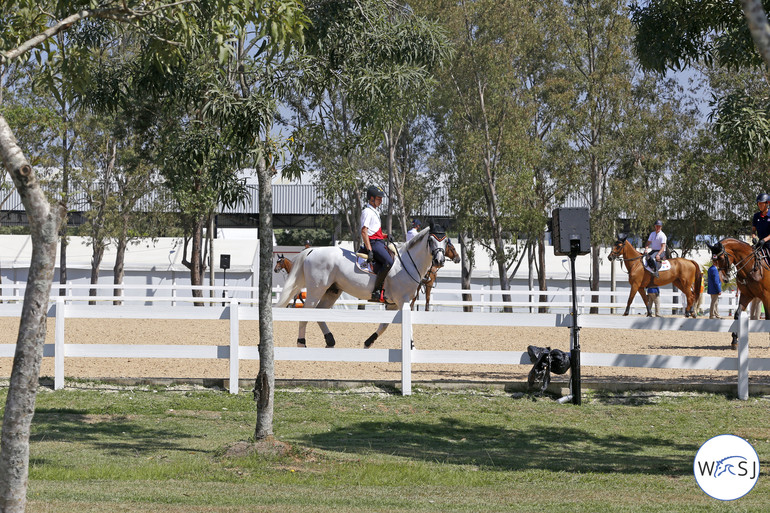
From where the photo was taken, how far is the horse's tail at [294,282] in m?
15.3

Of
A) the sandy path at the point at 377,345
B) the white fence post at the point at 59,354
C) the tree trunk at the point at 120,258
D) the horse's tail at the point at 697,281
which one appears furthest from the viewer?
the tree trunk at the point at 120,258

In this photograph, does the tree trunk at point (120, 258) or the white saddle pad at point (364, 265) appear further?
the tree trunk at point (120, 258)

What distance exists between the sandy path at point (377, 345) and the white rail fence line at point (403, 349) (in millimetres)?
752

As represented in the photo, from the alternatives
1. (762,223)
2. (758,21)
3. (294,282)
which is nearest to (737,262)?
(762,223)

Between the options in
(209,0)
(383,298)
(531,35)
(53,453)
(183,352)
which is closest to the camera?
(209,0)

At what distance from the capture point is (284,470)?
8.16 metres

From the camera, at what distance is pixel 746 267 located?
16172mm

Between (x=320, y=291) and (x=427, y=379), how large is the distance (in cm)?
307

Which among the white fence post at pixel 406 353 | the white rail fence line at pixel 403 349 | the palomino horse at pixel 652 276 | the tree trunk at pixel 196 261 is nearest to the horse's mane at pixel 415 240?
the white rail fence line at pixel 403 349

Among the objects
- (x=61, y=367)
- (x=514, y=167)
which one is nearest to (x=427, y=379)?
(x=61, y=367)

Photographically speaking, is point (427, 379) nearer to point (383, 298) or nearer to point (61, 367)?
point (383, 298)

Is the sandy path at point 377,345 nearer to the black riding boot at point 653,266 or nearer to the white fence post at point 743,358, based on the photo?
the white fence post at point 743,358

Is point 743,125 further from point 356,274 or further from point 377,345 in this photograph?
point 377,345

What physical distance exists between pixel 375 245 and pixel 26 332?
10.5 metres
